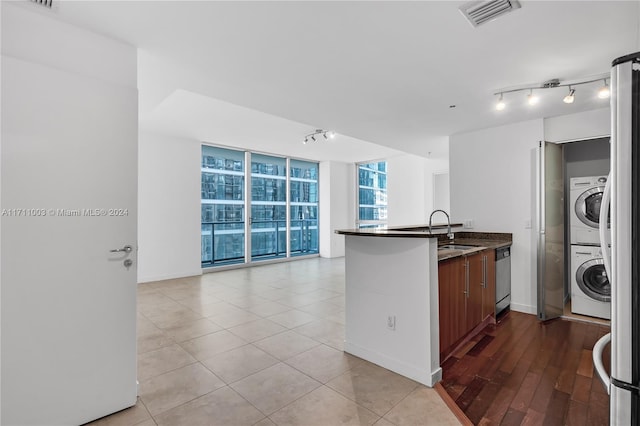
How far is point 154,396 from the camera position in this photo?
223 cm

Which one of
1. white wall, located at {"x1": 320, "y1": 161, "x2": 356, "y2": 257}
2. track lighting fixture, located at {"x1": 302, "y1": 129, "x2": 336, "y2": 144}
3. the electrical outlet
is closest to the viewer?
the electrical outlet

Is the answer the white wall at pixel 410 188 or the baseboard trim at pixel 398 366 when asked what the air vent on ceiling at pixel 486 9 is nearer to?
the baseboard trim at pixel 398 366

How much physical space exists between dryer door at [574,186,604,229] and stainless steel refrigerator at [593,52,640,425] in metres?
3.53

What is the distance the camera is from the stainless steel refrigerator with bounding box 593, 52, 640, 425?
104 cm

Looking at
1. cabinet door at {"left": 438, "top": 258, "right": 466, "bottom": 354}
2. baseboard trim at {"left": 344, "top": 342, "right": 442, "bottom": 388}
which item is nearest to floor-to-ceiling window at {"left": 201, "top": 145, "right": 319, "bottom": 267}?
baseboard trim at {"left": 344, "top": 342, "right": 442, "bottom": 388}

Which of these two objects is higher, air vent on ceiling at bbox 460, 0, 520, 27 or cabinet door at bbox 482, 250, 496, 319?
air vent on ceiling at bbox 460, 0, 520, 27

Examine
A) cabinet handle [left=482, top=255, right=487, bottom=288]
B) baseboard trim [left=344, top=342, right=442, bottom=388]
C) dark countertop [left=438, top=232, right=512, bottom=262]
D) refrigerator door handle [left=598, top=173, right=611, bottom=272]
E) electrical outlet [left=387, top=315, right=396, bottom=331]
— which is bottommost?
baseboard trim [left=344, top=342, right=442, bottom=388]

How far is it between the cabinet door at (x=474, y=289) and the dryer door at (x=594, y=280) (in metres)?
1.57

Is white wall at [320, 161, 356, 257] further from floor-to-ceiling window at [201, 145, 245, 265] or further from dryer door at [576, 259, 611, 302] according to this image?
dryer door at [576, 259, 611, 302]

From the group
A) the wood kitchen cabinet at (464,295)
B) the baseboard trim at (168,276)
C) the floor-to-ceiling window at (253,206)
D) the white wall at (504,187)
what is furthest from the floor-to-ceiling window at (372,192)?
the wood kitchen cabinet at (464,295)

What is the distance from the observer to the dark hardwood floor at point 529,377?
2.03 meters

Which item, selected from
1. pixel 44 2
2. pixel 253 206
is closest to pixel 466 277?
pixel 44 2

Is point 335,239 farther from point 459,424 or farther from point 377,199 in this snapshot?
point 459,424

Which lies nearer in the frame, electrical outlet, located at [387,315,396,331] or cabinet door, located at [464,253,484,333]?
electrical outlet, located at [387,315,396,331]
